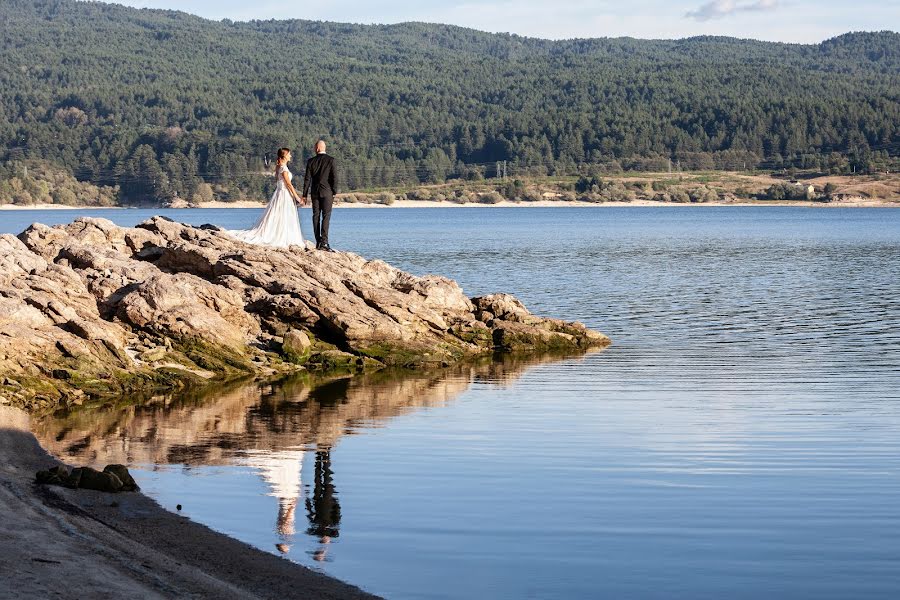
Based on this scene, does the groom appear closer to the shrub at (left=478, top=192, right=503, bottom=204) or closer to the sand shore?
the sand shore

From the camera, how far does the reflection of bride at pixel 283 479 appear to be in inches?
408

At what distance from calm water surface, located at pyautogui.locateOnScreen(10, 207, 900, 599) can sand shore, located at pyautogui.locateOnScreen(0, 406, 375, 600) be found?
419 mm

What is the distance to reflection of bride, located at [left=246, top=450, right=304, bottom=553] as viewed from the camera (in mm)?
10367

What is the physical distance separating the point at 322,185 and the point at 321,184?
1.2 inches

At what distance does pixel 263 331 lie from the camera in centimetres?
2111

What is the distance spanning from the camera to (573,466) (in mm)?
12875

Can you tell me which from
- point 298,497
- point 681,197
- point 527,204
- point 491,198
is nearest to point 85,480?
point 298,497

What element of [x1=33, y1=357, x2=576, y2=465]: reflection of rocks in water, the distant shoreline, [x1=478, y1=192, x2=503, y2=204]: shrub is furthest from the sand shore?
[x1=478, y1=192, x2=503, y2=204]: shrub

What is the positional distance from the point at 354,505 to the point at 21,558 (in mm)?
3856

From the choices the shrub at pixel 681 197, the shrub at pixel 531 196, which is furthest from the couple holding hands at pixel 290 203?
the shrub at pixel 531 196

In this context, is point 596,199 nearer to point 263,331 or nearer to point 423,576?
point 263,331

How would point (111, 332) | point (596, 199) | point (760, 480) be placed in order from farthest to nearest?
point (596, 199) < point (111, 332) < point (760, 480)

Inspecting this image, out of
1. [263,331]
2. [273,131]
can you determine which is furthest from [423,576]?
[273,131]

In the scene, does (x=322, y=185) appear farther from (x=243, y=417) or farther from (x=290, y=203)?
(x=243, y=417)
